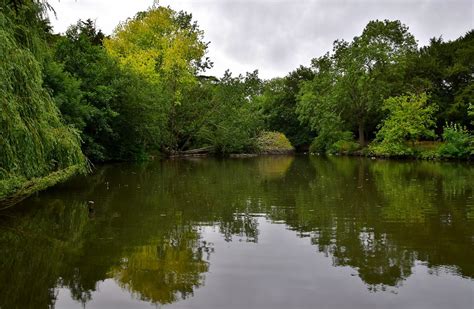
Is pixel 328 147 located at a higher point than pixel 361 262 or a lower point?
higher

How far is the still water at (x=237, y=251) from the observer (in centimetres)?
576

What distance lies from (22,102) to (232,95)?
113 feet

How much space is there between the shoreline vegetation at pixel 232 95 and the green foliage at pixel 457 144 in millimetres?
84

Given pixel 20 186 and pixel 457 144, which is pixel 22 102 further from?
pixel 457 144

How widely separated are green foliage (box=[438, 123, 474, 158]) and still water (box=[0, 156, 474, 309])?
22.0m

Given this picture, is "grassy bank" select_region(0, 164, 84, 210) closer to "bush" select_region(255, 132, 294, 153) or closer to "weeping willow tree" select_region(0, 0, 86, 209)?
"weeping willow tree" select_region(0, 0, 86, 209)

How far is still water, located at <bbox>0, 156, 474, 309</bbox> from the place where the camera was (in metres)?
5.76

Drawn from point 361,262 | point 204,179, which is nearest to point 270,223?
point 361,262

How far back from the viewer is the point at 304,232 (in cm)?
945

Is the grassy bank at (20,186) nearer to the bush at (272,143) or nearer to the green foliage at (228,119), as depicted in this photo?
the green foliage at (228,119)

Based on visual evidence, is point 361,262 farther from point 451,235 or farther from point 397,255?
point 451,235

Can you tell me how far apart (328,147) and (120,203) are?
38078 millimetres

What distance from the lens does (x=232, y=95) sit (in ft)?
139

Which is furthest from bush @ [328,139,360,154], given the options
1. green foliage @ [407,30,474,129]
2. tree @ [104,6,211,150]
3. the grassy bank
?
the grassy bank
